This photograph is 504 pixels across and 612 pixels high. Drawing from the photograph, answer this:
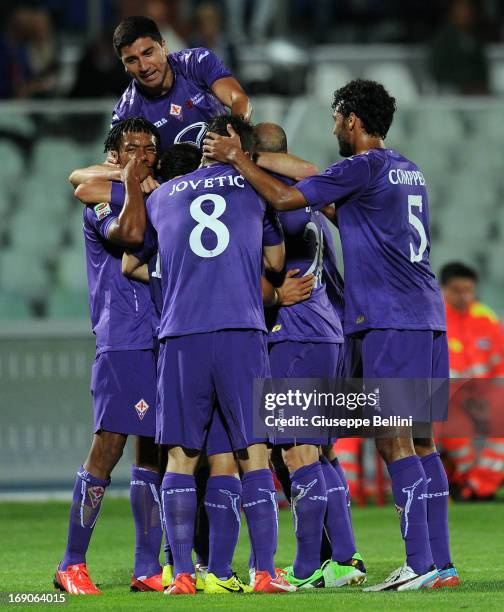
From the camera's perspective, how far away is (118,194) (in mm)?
6887

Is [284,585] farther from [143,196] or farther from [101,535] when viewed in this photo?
[101,535]

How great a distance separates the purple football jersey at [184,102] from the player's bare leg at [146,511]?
1573 mm

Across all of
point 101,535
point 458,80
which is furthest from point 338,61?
point 101,535

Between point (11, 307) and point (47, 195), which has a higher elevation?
point (47, 195)

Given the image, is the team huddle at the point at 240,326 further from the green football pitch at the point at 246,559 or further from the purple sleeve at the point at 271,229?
the green football pitch at the point at 246,559

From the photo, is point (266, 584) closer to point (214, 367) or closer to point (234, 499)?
point (234, 499)

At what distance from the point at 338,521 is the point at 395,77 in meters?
10.9

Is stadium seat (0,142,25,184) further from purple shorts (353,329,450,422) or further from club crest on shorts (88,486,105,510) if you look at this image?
purple shorts (353,329,450,422)

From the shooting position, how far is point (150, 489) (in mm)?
6887

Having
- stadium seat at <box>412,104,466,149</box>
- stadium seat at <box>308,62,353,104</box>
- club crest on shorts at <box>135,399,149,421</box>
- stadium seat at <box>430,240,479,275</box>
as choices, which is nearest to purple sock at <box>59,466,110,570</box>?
club crest on shorts at <box>135,399,149,421</box>

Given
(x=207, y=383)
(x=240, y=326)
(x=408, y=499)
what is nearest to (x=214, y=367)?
(x=207, y=383)

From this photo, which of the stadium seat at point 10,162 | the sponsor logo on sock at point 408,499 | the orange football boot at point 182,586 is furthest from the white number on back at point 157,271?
the stadium seat at point 10,162

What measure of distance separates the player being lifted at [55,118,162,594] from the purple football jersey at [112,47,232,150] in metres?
0.51

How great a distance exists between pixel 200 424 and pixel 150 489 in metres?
0.77
